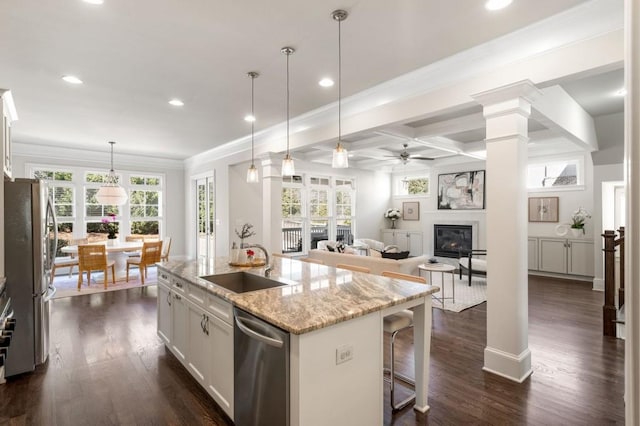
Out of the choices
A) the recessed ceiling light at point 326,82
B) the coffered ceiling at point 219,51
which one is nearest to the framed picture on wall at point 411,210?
the coffered ceiling at point 219,51

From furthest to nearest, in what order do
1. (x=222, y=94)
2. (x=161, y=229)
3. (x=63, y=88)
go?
1. (x=161, y=229)
2. (x=222, y=94)
3. (x=63, y=88)

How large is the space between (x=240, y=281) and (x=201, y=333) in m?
0.64

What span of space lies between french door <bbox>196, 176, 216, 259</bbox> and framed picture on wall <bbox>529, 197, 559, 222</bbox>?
6.98 m

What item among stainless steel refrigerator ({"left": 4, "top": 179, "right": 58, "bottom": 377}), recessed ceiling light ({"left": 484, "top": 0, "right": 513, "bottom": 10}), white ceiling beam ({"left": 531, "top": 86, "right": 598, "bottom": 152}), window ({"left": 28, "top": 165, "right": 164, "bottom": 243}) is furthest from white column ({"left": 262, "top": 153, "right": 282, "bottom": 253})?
recessed ceiling light ({"left": 484, "top": 0, "right": 513, "bottom": 10})

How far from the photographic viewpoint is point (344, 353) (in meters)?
1.80

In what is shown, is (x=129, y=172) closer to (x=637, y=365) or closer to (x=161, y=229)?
(x=161, y=229)

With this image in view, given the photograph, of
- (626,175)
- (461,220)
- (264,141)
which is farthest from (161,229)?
(626,175)

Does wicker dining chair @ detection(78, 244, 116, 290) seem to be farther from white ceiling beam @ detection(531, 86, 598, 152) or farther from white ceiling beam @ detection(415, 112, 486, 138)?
white ceiling beam @ detection(531, 86, 598, 152)

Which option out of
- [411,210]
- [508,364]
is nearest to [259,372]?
[508,364]

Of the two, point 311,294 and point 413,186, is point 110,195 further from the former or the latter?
point 413,186

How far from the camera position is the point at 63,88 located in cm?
372

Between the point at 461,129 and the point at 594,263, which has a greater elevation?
the point at 461,129

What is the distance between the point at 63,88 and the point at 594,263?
8657mm

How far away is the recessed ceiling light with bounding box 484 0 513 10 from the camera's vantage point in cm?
221
